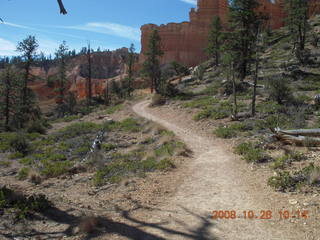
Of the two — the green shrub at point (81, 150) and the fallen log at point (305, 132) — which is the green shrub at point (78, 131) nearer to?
the green shrub at point (81, 150)

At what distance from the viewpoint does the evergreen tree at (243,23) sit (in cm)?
2448

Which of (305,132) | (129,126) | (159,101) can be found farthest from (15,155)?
(159,101)

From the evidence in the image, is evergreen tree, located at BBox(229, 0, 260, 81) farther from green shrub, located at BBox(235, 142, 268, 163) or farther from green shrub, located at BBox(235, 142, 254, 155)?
green shrub, located at BBox(235, 142, 268, 163)

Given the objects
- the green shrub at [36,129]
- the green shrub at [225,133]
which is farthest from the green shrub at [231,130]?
the green shrub at [36,129]

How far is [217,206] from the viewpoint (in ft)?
18.1

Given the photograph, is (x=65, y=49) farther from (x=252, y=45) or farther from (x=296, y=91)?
(x=296, y=91)

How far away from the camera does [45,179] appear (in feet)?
30.3

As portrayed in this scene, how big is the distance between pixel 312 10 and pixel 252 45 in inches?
1982

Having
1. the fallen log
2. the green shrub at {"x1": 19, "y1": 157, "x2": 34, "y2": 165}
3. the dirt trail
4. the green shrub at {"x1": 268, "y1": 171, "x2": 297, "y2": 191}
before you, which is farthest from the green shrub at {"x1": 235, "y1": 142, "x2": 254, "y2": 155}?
the green shrub at {"x1": 19, "y1": 157, "x2": 34, "y2": 165}

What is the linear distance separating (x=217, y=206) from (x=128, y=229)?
6.29ft

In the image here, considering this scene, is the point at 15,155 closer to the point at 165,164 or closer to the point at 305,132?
the point at 165,164

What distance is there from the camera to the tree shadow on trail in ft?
14.6

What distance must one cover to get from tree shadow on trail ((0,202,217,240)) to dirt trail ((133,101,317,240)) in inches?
0.7

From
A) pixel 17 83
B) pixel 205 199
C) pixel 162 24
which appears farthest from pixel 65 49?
Result: pixel 205 199
